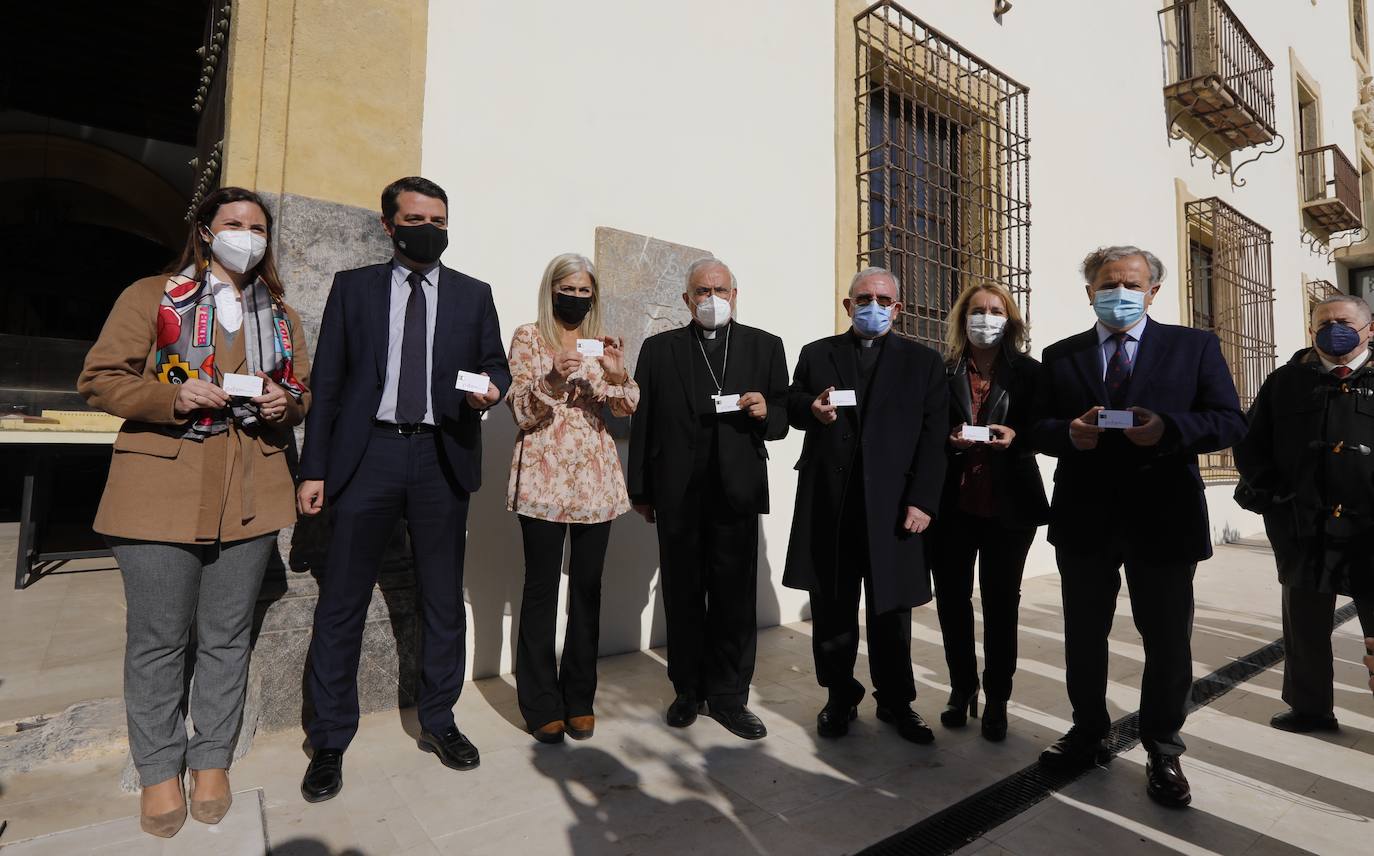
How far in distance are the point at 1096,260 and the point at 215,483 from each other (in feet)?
9.47

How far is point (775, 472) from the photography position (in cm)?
450

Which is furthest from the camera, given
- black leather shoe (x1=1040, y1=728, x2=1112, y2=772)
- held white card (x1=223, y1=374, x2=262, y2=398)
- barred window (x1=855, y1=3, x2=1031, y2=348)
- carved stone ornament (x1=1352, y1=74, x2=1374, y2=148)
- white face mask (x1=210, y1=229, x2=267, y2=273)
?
carved stone ornament (x1=1352, y1=74, x2=1374, y2=148)

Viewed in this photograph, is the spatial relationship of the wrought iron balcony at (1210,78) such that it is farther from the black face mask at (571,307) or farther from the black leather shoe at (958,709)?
the black face mask at (571,307)

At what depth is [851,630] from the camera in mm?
2756

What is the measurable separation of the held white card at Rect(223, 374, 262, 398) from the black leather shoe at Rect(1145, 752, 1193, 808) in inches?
117

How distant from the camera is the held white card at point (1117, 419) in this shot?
2.14 m

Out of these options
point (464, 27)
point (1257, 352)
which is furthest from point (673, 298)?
point (1257, 352)

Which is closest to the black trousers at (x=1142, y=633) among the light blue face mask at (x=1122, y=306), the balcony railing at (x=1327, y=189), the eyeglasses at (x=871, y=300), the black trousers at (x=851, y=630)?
the black trousers at (x=851, y=630)

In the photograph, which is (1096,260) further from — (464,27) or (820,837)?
(464,27)

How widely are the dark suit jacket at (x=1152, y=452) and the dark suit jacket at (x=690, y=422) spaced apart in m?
1.01

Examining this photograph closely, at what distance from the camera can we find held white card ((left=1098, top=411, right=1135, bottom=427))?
214 cm

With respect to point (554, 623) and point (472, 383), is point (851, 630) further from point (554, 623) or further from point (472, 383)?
point (472, 383)

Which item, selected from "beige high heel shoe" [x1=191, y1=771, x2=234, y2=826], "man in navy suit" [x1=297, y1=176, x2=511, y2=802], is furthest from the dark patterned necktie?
"beige high heel shoe" [x1=191, y1=771, x2=234, y2=826]

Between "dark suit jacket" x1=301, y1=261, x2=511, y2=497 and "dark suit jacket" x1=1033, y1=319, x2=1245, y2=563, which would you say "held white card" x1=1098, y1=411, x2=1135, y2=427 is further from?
"dark suit jacket" x1=301, y1=261, x2=511, y2=497
